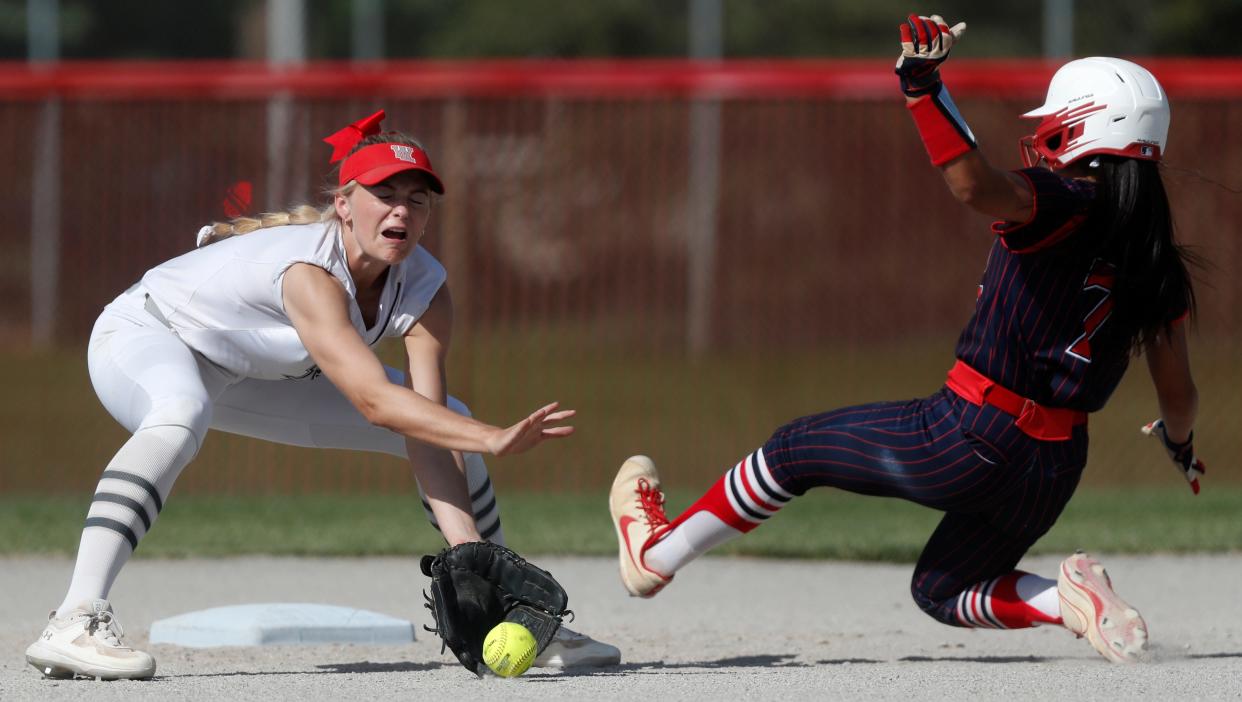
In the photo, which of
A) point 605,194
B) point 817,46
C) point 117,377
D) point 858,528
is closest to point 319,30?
point 817,46

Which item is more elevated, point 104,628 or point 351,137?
point 351,137

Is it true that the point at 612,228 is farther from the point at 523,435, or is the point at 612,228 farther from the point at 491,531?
the point at 523,435

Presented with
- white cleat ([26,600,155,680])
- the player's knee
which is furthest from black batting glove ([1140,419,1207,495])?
white cleat ([26,600,155,680])

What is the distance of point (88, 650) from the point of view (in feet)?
13.9

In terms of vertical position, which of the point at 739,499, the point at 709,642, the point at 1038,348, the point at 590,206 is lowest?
the point at 709,642

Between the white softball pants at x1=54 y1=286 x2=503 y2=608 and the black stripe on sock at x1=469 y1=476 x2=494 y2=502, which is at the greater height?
the white softball pants at x1=54 y1=286 x2=503 y2=608

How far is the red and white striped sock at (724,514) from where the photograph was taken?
15.3ft

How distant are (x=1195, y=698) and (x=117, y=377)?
278cm

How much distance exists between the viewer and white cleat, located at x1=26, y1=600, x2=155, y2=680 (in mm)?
4250

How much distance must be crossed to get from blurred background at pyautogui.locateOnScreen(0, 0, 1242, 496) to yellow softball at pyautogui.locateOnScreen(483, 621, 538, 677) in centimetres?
550

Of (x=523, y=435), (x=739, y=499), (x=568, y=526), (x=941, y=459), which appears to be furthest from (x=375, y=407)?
(x=568, y=526)

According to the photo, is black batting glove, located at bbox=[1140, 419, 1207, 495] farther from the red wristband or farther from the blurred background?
the blurred background

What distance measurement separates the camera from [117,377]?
4.72 metres

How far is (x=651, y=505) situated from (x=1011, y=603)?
99 centimetres
